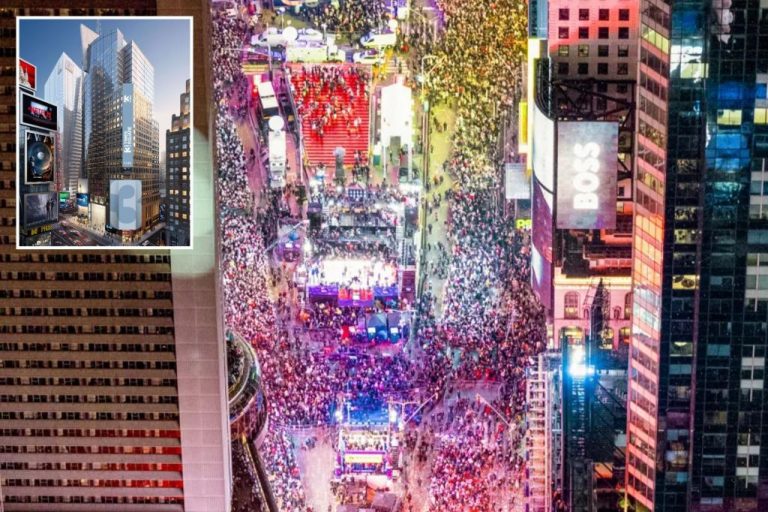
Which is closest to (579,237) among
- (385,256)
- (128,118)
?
(385,256)

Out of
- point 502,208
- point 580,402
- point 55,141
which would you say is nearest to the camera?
point 55,141

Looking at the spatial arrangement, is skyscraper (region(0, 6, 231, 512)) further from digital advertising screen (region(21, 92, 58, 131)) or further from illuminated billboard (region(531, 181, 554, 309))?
illuminated billboard (region(531, 181, 554, 309))

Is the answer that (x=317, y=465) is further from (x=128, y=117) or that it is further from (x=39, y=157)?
(x=39, y=157)

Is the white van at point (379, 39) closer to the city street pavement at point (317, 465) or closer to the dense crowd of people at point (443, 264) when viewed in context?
the dense crowd of people at point (443, 264)

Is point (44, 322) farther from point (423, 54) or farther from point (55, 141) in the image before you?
point (423, 54)

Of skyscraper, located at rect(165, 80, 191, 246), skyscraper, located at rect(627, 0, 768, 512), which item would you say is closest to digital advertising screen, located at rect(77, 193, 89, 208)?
skyscraper, located at rect(165, 80, 191, 246)

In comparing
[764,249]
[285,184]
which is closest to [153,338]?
[285,184]

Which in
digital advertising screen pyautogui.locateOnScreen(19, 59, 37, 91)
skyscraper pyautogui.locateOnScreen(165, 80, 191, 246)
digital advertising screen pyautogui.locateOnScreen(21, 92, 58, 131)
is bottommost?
skyscraper pyautogui.locateOnScreen(165, 80, 191, 246)
